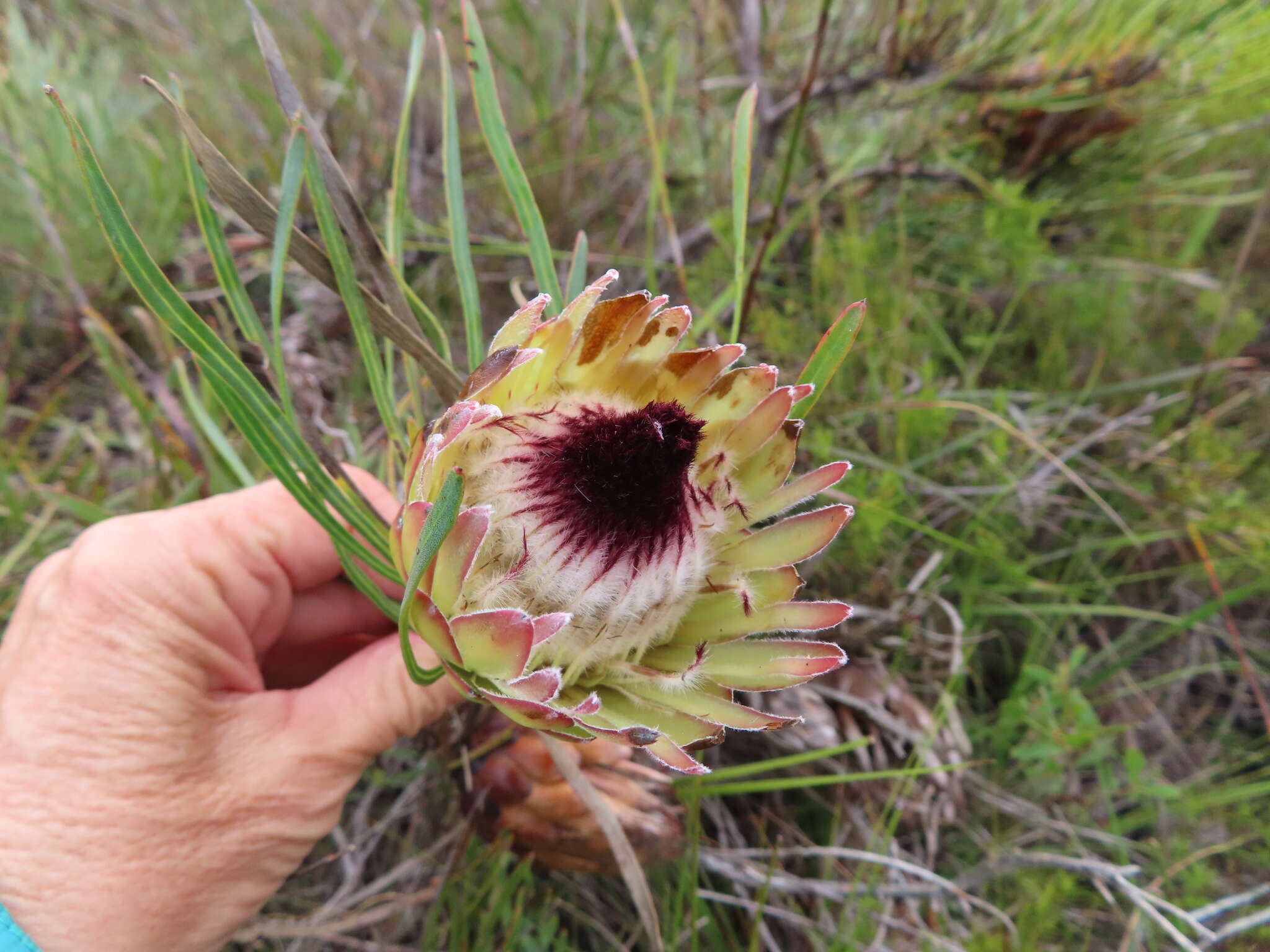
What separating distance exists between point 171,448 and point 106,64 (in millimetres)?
2493

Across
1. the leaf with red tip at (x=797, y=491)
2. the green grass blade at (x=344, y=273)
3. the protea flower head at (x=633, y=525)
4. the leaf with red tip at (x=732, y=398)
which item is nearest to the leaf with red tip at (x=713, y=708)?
the protea flower head at (x=633, y=525)

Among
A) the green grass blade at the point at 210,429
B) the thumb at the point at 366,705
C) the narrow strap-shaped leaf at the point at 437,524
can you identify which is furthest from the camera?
the green grass blade at the point at 210,429

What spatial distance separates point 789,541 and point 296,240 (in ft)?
2.84

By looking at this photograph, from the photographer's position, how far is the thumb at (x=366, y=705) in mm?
1345

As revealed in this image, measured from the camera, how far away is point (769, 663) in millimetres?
1031

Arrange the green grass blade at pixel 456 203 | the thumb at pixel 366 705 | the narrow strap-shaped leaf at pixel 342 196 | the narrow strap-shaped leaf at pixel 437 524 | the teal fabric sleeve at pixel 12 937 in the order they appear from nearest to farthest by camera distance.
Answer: the narrow strap-shaped leaf at pixel 437 524, the narrow strap-shaped leaf at pixel 342 196, the teal fabric sleeve at pixel 12 937, the green grass blade at pixel 456 203, the thumb at pixel 366 705

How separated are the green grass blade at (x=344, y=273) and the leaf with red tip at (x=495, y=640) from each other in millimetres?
441

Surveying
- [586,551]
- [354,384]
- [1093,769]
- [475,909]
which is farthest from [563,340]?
[1093,769]

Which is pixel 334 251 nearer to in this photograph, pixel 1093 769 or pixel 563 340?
pixel 563 340

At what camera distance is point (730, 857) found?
1.75 meters

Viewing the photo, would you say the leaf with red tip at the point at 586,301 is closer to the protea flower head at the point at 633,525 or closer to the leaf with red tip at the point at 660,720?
the protea flower head at the point at 633,525

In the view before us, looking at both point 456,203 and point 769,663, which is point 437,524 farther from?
point 456,203

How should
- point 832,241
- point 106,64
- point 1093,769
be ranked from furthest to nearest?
1. point 106,64
2. point 832,241
3. point 1093,769

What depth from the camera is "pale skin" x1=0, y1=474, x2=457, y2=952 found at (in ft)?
3.68
